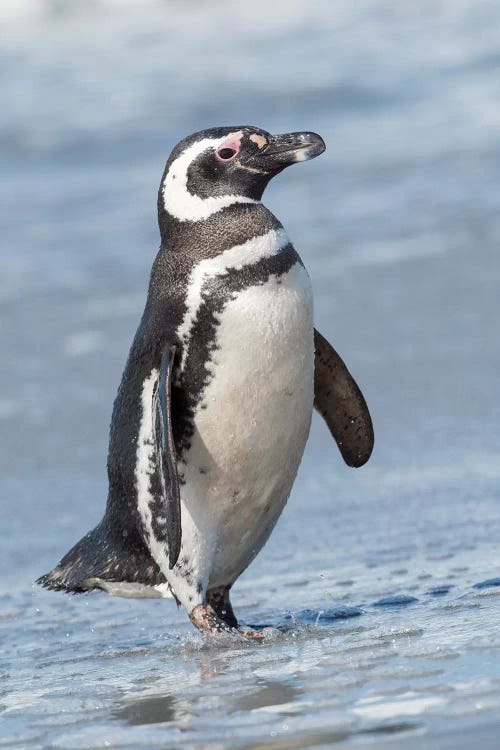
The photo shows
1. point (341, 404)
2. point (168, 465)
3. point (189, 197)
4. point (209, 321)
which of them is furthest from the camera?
point (341, 404)

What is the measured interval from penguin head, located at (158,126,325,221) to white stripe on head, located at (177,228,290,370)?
0.46 ft

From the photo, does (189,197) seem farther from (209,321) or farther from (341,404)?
(341,404)

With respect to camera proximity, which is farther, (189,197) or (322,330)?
(322,330)

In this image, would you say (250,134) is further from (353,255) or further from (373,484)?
(353,255)

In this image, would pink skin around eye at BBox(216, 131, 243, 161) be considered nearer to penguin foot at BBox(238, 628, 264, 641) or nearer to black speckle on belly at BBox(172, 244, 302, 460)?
black speckle on belly at BBox(172, 244, 302, 460)

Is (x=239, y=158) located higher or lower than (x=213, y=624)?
higher

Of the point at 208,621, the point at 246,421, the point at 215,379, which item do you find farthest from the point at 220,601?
the point at 215,379

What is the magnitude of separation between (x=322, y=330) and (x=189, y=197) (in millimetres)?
3732

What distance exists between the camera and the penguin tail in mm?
4055

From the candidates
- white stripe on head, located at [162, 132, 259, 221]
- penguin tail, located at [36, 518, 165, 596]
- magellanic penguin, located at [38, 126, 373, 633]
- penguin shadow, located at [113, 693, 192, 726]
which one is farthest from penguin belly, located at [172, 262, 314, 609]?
penguin shadow, located at [113, 693, 192, 726]

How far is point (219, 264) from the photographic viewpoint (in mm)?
3789

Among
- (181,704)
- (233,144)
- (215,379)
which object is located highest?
(233,144)

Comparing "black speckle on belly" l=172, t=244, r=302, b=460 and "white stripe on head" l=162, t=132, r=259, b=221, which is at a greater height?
"white stripe on head" l=162, t=132, r=259, b=221

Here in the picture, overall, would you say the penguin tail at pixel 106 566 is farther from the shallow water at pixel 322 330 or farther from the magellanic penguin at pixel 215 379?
the shallow water at pixel 322 330
